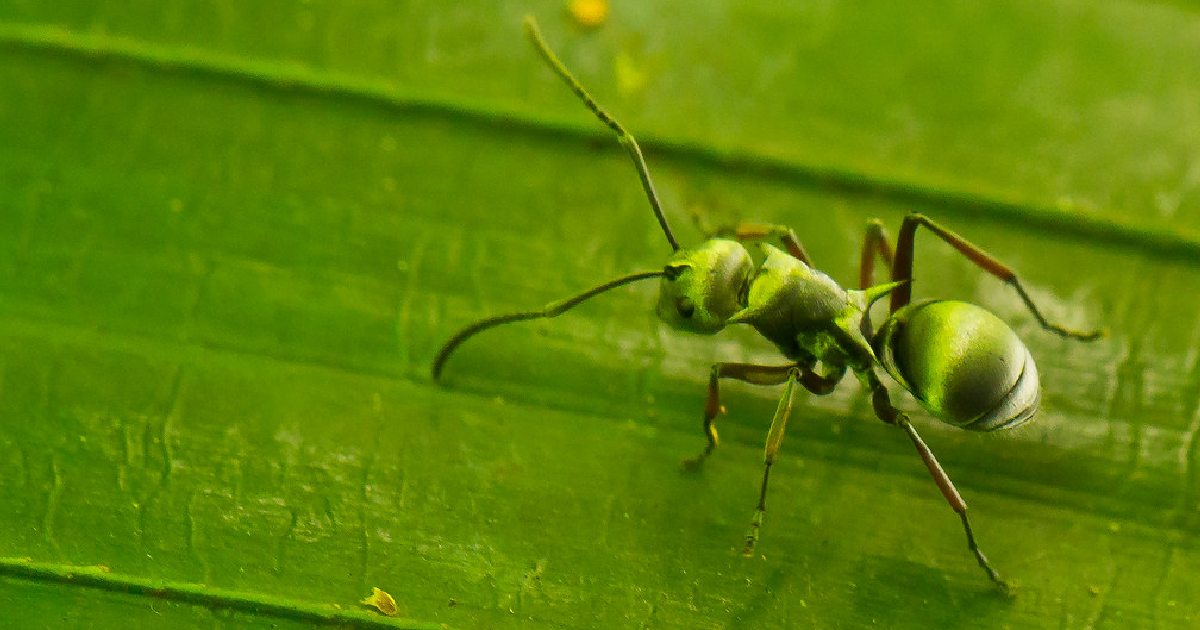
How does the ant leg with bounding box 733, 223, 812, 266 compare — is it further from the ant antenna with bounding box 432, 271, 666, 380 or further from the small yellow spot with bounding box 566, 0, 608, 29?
the small yellow spot with bounding box 566, 0, 608, 29

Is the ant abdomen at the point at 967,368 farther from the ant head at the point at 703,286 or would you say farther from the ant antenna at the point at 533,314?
the ant antenna at the point at 533,314

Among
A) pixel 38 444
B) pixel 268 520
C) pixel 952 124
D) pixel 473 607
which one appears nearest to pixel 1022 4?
pixel 952 124

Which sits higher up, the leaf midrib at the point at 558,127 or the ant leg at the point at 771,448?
the leaf midrib at the point at 558,127

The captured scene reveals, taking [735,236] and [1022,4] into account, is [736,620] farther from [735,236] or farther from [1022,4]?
[1022,4]

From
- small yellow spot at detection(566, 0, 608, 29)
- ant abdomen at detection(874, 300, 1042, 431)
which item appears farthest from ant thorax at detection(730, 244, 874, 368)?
small yellow spot at detection(566, 0, 608, 29)

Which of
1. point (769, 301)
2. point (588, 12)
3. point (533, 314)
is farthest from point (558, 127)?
point (769, 301)

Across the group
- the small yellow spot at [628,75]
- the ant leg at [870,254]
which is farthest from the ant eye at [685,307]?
the small yellow spot at [628,75]

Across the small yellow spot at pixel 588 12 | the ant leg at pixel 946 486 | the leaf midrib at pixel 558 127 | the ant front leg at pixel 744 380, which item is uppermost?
the small yellow spot at pixel 588 12
